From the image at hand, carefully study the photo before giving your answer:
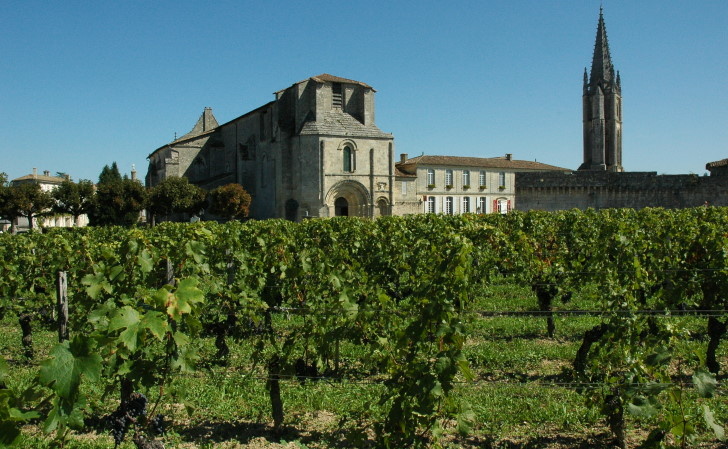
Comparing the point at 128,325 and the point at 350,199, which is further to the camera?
the point at 350,199

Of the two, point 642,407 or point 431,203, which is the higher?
point 431,203

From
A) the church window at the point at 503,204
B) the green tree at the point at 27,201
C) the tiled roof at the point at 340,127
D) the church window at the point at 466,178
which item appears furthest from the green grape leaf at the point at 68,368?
the church window at the point at 503,204

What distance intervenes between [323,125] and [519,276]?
82.1 feet

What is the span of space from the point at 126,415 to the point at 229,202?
29.7 m

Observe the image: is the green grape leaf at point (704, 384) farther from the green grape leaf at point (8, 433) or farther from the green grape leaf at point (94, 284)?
the green grape leaf at point (94, 284)

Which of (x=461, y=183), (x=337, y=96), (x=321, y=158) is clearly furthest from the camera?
(x=461, y=183)

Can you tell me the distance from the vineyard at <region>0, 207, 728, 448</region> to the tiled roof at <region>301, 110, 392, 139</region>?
24.0 m

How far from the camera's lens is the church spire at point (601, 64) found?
57031 mm

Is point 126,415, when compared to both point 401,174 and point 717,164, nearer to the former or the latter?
point 401,174

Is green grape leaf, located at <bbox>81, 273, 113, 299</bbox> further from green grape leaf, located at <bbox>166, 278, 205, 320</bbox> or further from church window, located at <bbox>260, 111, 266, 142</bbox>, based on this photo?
church window, located at <bbox>260, 111, 266, 142</bbox>

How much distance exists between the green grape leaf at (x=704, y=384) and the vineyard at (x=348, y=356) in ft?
0.04

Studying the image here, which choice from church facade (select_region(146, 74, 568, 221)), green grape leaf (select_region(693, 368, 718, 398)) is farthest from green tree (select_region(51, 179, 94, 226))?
green grape leaf (select_region(693, 368, 718, 398))

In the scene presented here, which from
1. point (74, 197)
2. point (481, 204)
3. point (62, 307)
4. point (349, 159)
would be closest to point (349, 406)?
point (62, 307)

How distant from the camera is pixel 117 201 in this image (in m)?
33.4
